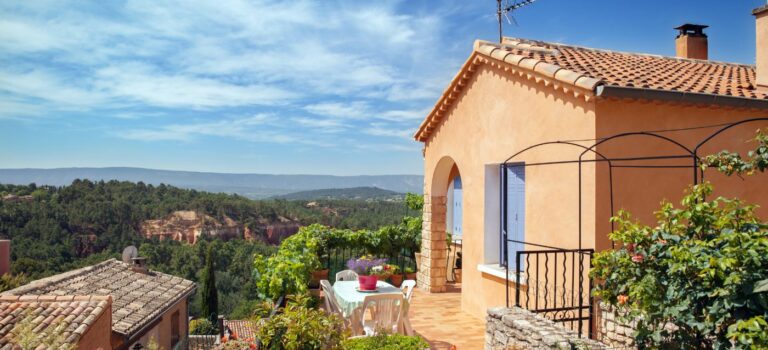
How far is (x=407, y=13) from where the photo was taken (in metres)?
15.4

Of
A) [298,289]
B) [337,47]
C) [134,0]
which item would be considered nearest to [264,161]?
[337,47]

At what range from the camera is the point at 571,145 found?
6688 millimetres

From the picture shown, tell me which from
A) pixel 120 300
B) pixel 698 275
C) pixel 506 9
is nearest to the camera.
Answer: pixel 698 275

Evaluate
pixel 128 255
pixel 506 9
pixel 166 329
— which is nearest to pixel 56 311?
pixel 166 329

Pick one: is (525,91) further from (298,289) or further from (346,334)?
(298,289)

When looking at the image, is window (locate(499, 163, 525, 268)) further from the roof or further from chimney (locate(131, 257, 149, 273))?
chimney (locate(131, 257, 149, 273))

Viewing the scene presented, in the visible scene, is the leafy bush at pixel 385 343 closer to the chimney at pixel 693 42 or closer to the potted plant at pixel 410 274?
the potted plant at pixel 410 274

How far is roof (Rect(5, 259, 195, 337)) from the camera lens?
1462 centimetres

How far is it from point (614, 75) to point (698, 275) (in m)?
4.13

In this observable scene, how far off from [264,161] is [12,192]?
2748 centimetres

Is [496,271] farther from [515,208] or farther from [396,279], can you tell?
[396,279]

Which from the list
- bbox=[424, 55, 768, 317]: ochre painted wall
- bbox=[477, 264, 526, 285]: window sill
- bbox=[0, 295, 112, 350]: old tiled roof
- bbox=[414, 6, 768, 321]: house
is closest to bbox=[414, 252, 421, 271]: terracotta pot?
bbox=[414, 6, 768, 321]: house

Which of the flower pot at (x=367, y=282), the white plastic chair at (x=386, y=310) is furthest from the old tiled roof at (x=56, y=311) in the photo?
the white plastic chair at (x=386, y=310)

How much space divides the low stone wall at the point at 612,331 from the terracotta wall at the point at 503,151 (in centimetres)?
89
